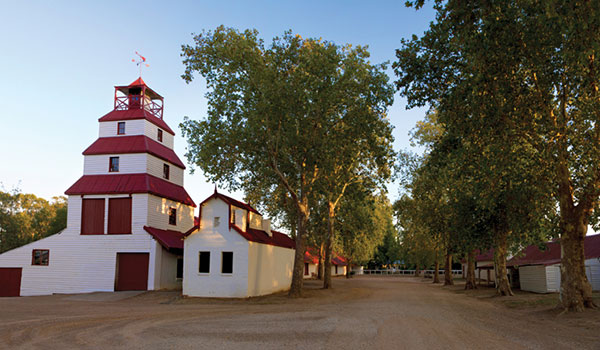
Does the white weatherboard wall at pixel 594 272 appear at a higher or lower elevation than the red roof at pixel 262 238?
lower

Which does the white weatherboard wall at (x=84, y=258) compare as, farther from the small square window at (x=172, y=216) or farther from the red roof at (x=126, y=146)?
the red roof at (x=126, y=146)

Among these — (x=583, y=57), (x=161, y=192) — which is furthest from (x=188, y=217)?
(x=583, y=57)

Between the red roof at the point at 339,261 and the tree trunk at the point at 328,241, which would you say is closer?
the tree trunk at the point at 328,241

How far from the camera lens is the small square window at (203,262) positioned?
1195 inches

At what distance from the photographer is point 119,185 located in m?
36.2

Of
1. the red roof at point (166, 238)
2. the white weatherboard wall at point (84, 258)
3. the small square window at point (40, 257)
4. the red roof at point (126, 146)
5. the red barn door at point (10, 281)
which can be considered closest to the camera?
the red roof at point (166, 238)

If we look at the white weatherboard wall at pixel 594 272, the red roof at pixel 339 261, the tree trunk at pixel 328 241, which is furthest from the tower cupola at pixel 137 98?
the red roof at pixel 339 261

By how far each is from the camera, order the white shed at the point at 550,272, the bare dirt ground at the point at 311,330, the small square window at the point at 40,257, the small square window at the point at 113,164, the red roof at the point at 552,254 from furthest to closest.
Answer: the small square window at the point at 113,164
the small square window at the point at 40,257
the red roof at the point at 552,254
the white shed at the point at 550,272
the bare dirt ground at the point at 311,330

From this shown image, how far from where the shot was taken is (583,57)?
12.0 metres

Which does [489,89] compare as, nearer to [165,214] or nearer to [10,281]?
[165,214]

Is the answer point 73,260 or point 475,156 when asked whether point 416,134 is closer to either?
point 475,156

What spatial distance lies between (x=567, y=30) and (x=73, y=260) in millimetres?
36082

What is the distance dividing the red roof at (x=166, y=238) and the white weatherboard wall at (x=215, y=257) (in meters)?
3.13

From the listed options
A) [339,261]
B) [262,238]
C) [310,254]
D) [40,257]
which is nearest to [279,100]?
[262,238]
